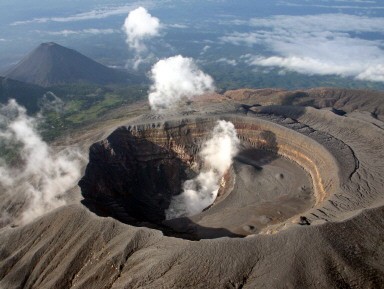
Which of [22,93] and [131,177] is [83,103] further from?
[131,177]

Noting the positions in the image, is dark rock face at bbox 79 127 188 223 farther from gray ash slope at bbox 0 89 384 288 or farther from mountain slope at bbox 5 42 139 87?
mountain slope at bbox 5 42 139 87

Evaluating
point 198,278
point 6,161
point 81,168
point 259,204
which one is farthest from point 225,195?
point 6,161

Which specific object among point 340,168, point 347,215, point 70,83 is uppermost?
point 347,215

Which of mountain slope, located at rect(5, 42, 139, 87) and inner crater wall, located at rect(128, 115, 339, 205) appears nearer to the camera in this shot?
inner crater wall, located at rect(128, 115, 339, 205)

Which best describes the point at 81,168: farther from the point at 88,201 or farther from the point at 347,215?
the point at 347,215

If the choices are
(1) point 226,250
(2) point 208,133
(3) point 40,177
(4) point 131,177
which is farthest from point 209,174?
(1) point 226,250

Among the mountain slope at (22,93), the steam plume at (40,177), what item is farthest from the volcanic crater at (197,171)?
the mountain slope at (22,93)

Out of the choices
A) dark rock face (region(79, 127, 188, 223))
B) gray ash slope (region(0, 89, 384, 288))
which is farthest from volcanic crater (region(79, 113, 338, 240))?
gray ash slope (region(0, 89, 384, 288))
